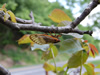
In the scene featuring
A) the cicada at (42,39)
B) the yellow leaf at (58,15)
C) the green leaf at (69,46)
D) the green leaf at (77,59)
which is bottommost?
the green leaf at (77,59)

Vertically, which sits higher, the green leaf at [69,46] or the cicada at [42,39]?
the cicada at [42,39]

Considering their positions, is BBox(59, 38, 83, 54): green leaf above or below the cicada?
below

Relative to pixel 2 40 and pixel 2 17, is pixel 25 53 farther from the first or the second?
pixel 2 17

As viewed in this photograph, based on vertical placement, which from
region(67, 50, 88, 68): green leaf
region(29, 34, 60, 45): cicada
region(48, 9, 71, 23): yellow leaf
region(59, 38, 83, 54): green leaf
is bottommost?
region(67, 50, 88, 68): green leaf

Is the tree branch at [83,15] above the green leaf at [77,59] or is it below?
above

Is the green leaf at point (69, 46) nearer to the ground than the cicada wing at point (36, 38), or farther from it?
nearer to the ground

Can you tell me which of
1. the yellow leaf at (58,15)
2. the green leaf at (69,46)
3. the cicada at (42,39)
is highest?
the yellow leaf at (58,15)

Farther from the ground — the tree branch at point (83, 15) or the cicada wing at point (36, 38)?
the tree branch at point (83, 15)

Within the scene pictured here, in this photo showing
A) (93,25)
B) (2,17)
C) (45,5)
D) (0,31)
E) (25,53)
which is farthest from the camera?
(25,53)

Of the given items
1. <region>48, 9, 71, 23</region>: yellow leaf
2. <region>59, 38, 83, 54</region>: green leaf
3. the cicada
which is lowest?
<region>59, 38, 83, 54</region>: green leaf

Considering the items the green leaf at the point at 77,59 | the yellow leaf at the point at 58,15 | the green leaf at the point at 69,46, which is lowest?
the green leaf at the point at 77,59

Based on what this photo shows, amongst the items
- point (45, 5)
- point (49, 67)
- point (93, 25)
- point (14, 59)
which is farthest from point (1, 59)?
point (49, 67)
